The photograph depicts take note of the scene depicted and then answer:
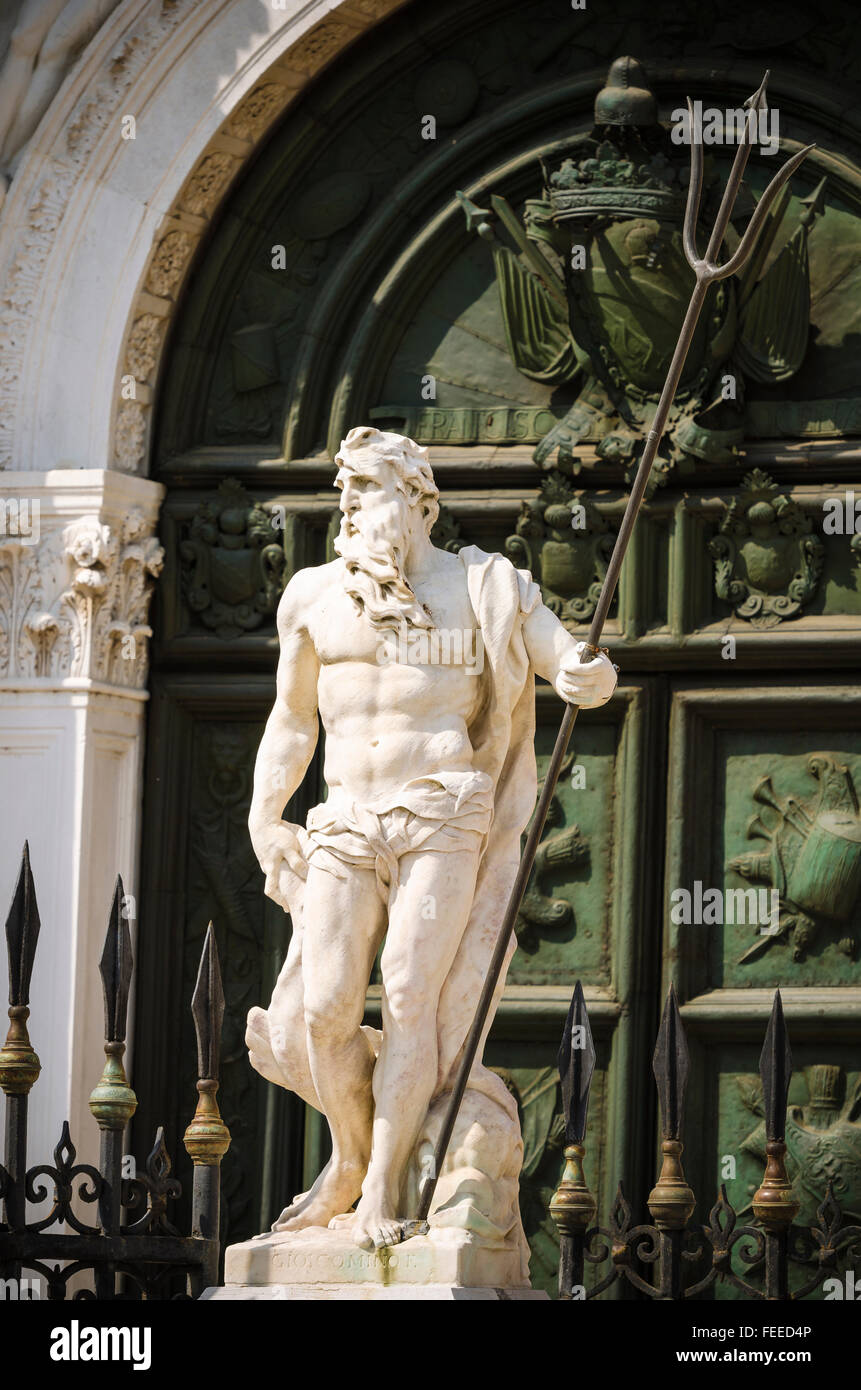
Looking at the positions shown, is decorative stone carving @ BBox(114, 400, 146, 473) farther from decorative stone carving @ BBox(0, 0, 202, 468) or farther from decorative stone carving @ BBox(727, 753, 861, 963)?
decorative stone carving @ BBox(727, 753, 861, 963)

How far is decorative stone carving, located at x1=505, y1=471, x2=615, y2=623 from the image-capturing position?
11477 mm

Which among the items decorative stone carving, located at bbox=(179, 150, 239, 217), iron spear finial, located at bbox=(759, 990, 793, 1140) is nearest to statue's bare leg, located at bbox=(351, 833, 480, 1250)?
iron spear finial, located at bbox=(759, 990, 793, 1140)

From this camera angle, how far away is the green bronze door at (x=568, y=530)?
11180 millimetres

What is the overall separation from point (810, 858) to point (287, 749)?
2847 millimetres

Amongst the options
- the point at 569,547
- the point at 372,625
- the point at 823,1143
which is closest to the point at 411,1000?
the point at 372,625

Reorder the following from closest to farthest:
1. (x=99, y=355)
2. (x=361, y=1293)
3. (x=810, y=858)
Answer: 1. (x=361, y=1293)
2. (x=810, y=858)
3. (x=99, y=355)

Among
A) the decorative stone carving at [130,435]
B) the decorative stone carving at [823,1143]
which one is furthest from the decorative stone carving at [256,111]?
the decorative stone carving at [823,1143]

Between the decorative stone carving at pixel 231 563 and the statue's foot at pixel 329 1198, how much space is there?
3601 millimetres

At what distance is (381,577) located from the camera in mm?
8602

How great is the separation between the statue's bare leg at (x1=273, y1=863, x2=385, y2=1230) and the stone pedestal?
166mm

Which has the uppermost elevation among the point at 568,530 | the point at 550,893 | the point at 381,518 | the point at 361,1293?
the point at 568,530

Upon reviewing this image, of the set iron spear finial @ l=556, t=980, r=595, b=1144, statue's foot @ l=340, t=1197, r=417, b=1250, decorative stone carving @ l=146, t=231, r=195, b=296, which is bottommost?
statue's foot @ l=340, t=1197, r=417, b=1250

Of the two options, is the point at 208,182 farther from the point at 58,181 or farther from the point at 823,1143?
the point at 823,1143

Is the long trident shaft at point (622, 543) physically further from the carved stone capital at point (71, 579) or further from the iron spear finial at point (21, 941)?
the carved stone capital at point (71, 579)
